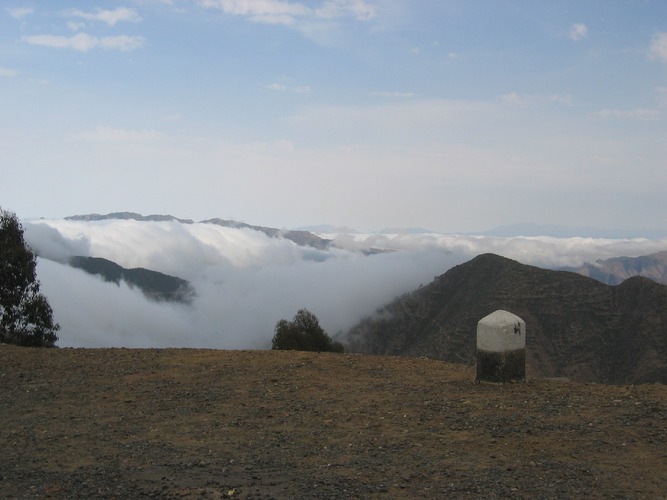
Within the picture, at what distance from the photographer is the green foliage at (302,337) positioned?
33.2 metres

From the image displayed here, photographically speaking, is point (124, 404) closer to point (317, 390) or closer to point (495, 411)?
point (317, 390)

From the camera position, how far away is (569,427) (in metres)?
9.82

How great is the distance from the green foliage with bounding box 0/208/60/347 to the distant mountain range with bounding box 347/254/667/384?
68.8 metres

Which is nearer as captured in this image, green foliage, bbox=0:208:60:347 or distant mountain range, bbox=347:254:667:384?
green foliage, bbox=0:208:60:347

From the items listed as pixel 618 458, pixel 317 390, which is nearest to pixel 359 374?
pixel 317 390

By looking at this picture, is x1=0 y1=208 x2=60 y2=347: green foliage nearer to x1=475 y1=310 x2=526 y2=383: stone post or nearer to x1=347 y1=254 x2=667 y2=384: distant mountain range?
x1=475 y1=310 x2=526 y2=383: stone post

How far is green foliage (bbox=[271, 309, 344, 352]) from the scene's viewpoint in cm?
3316

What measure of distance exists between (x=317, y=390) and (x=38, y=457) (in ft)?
16.8

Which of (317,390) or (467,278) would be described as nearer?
(317,390)

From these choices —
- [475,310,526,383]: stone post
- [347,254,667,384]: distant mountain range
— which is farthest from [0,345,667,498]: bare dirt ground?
[347,254,667,384]: distant mountain range

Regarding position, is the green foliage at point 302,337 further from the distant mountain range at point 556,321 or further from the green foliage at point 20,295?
the distant mountain range at point 556,321

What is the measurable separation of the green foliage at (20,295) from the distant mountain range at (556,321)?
68772 millimetres

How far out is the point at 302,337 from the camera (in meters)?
33.9

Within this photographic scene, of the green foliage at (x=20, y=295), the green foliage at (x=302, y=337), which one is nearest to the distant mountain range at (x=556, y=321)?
the green foliage at (x=302, y=337)
